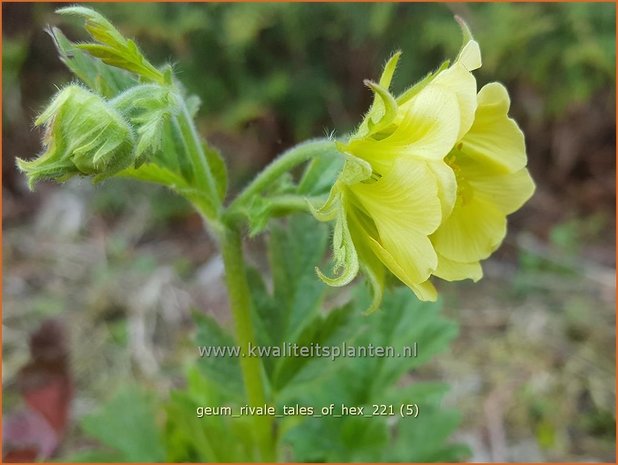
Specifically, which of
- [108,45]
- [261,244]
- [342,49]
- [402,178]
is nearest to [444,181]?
[402,178]

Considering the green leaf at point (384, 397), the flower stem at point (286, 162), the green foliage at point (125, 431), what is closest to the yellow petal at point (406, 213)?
the flower stem at point (286, 162)

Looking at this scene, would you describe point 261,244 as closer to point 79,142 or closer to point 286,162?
point 286,162

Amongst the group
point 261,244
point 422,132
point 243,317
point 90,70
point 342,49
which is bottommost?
point 261,244

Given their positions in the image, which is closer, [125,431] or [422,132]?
[422,132]

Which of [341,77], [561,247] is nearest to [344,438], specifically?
[561,247]

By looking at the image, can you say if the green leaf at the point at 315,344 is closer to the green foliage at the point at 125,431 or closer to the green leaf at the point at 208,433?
the green leaf at the point at 208,433

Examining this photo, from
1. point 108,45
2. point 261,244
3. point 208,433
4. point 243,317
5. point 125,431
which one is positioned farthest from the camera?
point 261,244
